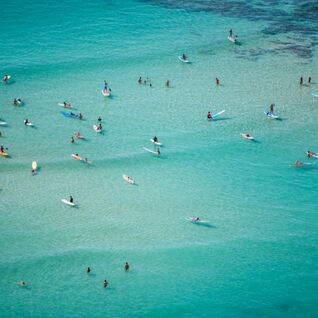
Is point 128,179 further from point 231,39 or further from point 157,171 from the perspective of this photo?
point 231,39

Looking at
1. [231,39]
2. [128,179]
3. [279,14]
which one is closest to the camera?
[128,179]

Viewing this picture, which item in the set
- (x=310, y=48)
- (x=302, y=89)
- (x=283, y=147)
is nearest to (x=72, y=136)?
(x=283, y=147)

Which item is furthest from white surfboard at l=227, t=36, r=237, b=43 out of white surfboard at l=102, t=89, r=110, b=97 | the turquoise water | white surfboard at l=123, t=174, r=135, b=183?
white surfboard at l=123, t=174, r=135, b=183

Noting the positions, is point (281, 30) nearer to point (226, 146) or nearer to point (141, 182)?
point (226, 146)

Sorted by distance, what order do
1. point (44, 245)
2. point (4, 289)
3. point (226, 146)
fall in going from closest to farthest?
point (4, 289), point (44, 245), point (226, 146)

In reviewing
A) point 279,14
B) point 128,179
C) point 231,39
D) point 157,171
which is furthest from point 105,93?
point 279,14

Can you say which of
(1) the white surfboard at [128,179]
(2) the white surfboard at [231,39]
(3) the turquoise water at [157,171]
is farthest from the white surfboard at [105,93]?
(2) the white surfboard at [231,39]

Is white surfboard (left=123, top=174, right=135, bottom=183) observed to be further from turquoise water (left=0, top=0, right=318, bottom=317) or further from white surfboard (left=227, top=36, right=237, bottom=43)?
white surfboard (left=227, top=36, right=237, bottom=43)

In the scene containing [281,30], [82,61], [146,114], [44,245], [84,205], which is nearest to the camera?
[44,245]

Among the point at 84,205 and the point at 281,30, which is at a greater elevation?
the point at 281,30
